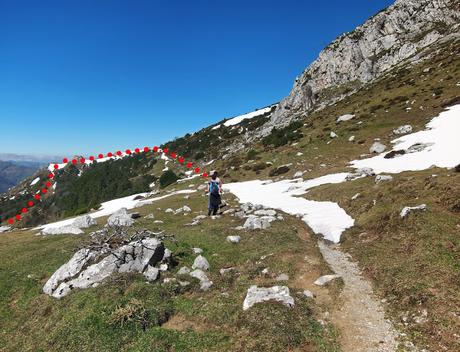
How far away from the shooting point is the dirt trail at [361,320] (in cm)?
1007

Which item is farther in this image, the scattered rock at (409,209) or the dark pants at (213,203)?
the dark pants at (213,203)

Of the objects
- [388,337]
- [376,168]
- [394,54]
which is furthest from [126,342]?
[394,54]

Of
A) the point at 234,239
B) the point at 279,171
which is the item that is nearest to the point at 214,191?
the point at 234,239

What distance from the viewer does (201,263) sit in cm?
1764

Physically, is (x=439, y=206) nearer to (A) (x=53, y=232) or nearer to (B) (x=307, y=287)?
(B) (x=307, y=287)

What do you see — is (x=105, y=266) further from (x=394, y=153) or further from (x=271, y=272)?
(x=394, y=153)

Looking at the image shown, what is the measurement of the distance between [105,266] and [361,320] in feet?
39.5

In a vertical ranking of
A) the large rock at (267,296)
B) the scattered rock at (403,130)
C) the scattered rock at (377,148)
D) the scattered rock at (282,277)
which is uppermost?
the scattered rock at (403,130)

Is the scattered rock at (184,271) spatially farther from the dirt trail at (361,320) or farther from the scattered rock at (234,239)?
the dirt trail at (361,320)

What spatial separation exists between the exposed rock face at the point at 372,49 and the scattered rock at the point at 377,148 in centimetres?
5710

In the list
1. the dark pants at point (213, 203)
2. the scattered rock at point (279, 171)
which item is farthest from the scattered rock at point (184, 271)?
the scattered rock at point (279, 171)

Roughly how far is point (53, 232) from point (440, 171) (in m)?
35.3

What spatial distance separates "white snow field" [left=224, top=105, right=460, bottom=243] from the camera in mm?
24730

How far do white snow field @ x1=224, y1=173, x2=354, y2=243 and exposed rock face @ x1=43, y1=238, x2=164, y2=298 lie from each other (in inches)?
446
